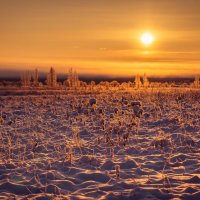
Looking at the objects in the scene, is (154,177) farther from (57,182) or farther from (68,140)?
(68,140)

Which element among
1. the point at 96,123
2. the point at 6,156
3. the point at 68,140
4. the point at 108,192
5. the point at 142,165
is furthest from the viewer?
the point at 96,123

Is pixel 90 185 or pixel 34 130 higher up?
pixel 34 130

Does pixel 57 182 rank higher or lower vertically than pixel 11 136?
lower

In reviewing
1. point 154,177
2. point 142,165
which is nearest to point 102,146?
point 142,165

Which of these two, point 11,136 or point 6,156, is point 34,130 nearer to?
point 11,136

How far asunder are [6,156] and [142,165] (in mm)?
2768

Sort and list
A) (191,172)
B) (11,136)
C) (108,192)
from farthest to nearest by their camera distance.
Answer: (11,136) < (191,172) < (108,192)

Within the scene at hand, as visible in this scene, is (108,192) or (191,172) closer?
(108,192)

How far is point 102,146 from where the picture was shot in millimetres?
7871

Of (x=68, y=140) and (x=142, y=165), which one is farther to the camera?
(x=68, y=140)

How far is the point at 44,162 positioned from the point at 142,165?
187 cm

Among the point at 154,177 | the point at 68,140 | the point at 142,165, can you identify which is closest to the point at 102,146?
the point at 68,140

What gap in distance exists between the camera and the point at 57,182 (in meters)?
5.48

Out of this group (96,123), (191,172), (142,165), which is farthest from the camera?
(96,123)
